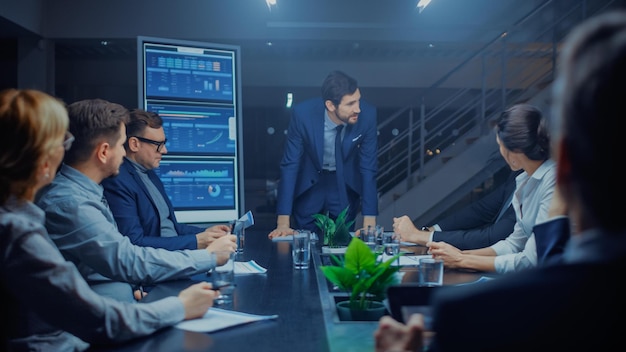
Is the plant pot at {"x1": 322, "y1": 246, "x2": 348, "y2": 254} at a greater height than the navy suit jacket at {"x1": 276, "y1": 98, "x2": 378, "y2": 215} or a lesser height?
lesser

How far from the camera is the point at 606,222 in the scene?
24.6 inches

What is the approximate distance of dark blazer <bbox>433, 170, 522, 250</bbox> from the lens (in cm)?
259

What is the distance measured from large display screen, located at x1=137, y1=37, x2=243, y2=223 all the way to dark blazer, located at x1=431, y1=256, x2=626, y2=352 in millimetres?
3080

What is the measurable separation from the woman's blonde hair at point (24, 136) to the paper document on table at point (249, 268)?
1009 millimetres

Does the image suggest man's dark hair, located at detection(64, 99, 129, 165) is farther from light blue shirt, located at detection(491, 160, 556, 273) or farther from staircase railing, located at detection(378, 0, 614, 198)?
staircase railing, located at detection(378, 0, 614, 198)

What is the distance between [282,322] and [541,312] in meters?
0.89

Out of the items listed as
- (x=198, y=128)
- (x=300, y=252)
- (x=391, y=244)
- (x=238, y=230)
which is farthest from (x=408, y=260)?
(x=198, y=128)

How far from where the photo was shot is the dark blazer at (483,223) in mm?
2592

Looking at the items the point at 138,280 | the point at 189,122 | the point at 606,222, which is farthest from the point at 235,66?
the point at 606,222

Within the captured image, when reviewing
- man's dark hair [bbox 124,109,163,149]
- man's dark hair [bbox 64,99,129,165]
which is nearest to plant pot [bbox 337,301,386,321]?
man's dark hair [bbox 64,99,129,165]

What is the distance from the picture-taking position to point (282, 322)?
1.43 meters

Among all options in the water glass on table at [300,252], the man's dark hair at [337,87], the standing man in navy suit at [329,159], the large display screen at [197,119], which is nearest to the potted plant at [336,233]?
the water glass on table at [300,252]

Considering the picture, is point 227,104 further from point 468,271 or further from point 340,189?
point 468,271

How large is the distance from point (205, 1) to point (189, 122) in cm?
338
